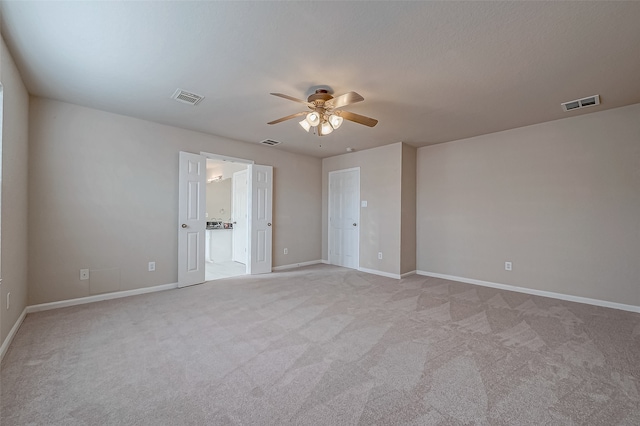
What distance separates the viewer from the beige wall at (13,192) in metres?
2.30

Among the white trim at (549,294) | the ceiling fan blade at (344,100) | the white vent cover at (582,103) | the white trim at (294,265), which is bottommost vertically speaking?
the white trim at (549,294)

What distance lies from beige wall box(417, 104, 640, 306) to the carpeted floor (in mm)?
593

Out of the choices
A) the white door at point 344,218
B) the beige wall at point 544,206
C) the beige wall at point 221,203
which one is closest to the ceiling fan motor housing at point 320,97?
the white door at point 344,218

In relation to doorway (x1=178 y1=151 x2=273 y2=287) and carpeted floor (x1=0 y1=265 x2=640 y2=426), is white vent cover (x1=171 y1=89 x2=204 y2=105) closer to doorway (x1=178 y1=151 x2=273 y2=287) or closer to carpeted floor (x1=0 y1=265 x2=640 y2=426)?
doorway (x1=178 y1=151 x2=273 y2=287)

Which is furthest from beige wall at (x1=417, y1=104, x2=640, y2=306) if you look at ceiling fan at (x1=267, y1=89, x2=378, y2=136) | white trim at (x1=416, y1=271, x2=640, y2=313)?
ceiling fan at (x1=267, y1=89, x2=378, y2=136)

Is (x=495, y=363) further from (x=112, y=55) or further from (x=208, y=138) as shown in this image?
(x=208, y=138)

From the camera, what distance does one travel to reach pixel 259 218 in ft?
17.5

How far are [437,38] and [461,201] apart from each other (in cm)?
340

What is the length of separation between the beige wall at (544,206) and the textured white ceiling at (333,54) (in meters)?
0.60

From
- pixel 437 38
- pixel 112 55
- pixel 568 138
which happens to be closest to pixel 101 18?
pixel 112 55

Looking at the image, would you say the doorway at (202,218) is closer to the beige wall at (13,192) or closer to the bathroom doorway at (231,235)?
the bathroom doorway at (231,235)

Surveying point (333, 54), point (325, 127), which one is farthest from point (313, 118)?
point (333, 54)

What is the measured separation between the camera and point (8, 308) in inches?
96.8

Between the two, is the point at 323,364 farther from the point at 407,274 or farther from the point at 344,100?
the point at 407,274
